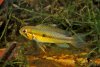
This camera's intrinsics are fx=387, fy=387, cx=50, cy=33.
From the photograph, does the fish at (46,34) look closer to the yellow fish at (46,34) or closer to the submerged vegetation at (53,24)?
the yellow fish at (46,34)

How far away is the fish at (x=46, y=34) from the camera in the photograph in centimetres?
411

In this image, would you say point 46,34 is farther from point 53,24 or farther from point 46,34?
point 53,24

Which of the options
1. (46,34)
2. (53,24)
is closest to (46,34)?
(46,34)

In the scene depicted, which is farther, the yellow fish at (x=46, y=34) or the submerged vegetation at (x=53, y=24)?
the submerged vegetation at (x=53, y=24)

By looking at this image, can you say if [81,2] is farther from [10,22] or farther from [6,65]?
[6,65]

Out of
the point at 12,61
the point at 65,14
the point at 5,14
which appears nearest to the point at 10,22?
the point at 5,14

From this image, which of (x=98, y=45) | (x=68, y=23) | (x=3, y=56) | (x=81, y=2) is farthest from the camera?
(x=81, y=2)

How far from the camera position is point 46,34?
4.12 m

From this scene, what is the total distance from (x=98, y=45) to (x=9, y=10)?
141 centimetres

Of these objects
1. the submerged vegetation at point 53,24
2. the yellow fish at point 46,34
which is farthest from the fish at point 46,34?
the submerged vegetation at point 53,24

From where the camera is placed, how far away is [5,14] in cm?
507

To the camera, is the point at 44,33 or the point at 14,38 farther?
the point at 14,38

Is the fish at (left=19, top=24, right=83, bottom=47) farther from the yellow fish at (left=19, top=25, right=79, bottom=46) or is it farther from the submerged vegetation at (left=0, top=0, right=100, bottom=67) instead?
the submerged vegetation at (left=0, top=0, right=100, bottom=67)

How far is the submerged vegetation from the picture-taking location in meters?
4.23
